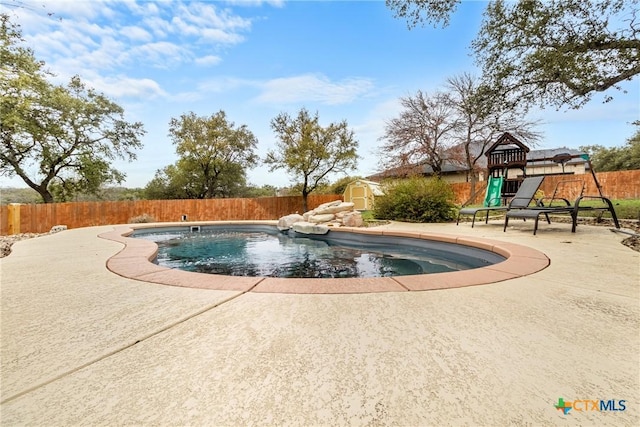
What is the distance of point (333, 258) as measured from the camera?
5.07m

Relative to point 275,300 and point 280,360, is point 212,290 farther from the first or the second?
point 280,360

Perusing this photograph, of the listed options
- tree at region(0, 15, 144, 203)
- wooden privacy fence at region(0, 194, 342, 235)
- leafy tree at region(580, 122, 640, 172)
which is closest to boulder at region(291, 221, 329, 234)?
wooden privacy fence at region(0, 194, 342, 235)

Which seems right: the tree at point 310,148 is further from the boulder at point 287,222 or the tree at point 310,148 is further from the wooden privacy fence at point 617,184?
the wooden privacy fence at point 617,184

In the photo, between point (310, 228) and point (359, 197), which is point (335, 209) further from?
point (359, 197)

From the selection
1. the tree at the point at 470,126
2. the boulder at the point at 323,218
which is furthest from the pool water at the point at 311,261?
the tree at the point at 470,126

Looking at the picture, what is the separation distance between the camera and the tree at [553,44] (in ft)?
17.8

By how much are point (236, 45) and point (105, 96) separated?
38.5 ft

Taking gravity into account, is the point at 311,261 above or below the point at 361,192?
below

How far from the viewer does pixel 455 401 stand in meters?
0.94

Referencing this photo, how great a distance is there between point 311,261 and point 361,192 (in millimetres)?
14604

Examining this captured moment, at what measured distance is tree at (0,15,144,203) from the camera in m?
10.6

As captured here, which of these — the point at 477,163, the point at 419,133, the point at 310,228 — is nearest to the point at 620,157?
the point at 477,163

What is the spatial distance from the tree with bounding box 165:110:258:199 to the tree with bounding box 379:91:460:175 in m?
9.31

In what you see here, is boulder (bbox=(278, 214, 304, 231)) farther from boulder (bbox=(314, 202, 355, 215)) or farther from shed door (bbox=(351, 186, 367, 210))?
shed door (bbox=(351, 186, 367, 210))
